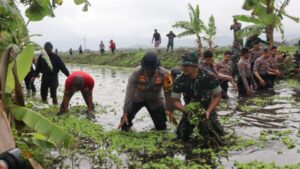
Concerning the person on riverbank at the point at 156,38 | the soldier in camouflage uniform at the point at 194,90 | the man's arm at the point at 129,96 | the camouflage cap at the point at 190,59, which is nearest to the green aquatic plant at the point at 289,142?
the soldier in camouflage uniform at the point at 194,90

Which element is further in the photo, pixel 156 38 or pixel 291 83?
pixel 156 38

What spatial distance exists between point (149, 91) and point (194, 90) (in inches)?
53.1

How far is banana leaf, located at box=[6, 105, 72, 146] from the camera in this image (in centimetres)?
432

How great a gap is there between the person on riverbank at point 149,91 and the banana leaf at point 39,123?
4.36 metres

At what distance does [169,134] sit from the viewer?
9.34 meters

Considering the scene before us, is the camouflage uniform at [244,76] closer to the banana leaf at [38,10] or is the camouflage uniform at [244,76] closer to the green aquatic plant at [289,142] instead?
the green aquatic plant at [289,142]

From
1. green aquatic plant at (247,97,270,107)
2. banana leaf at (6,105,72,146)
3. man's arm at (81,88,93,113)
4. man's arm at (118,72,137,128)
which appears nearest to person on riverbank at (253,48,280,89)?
green aquatic plant at (247,97,270,107)

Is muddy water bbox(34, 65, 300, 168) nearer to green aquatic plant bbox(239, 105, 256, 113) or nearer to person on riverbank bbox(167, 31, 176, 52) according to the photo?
green aquatic plant bbox(239, 105, 256, 113)

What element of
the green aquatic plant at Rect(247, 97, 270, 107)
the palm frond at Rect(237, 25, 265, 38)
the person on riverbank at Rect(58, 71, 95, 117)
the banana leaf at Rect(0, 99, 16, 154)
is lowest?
the green aquatic plant at Rect(247, 97, 270, 107)

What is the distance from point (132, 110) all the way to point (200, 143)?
1.95 metres

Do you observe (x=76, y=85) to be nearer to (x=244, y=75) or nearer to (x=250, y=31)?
(x=244, y=75)

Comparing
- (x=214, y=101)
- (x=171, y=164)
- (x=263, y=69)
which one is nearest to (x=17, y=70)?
(x=171, y=164)

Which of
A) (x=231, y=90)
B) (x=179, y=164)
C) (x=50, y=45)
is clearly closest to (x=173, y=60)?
(x=231, y=90)

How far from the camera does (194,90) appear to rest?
335 inches
